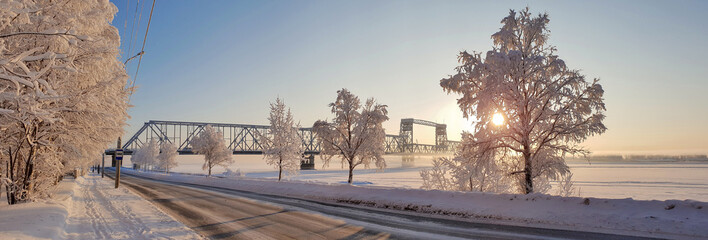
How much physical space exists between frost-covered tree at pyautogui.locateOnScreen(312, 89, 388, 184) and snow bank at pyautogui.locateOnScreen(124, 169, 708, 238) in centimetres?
1339

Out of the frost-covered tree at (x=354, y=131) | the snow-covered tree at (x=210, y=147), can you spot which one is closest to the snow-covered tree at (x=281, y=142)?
the frost-covered tree at (x=354, y=131)

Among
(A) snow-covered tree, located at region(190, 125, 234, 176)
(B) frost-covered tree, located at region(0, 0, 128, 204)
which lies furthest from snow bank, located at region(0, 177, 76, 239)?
(A) snow-covered tree, located at region(190, 125, 234, 176)

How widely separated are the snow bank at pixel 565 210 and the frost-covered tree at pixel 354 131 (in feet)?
43.9

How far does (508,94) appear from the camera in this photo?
13633 mm

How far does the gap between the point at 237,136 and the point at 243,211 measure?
123m

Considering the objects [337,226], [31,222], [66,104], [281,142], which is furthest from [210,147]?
[337,226]

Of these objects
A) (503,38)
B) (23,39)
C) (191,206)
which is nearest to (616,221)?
(503,38)

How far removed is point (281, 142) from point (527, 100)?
26497 millimetres

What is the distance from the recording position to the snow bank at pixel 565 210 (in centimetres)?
829

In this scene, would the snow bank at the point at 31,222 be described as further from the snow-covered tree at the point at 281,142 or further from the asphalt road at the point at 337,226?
the snow-covered tree at the point at 281,142

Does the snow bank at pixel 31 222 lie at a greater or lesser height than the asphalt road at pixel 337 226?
greater

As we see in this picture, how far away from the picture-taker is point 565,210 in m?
Answer: 10.0

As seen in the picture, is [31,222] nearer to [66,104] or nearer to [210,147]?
[66,104]

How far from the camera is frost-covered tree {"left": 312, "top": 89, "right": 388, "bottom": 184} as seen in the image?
95.9ft
